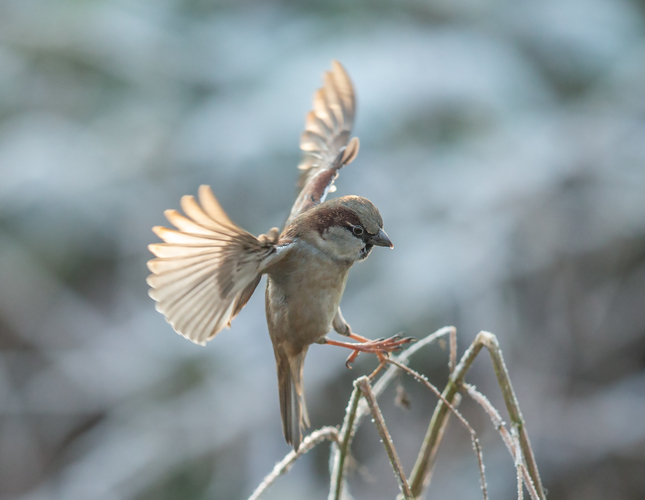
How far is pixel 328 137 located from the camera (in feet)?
6.15

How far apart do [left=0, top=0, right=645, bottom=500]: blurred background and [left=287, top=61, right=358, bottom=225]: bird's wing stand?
4.34 feet

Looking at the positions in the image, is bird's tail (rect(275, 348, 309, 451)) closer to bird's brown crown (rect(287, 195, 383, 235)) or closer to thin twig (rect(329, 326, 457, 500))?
thin twig (rect(329, 326, 457, 500))

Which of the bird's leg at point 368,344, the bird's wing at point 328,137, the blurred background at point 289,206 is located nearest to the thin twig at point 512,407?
the bird's leg at point 368,344

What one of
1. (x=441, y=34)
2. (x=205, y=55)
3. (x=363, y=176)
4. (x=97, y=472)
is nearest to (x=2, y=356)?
(x=97, y=472)

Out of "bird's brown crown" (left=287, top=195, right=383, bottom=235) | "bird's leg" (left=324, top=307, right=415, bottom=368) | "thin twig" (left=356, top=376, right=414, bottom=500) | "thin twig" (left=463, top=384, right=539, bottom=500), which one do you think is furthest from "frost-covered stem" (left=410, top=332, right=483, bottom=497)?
"bird's brown crown" (left=287, top=195, right=383, bottom=235)

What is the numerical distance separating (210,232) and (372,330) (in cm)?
208

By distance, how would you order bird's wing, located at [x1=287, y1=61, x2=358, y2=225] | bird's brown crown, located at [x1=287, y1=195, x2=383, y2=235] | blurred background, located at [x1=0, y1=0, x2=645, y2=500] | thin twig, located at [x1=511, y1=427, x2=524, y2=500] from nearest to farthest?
thin twig, located at [x1=511, y1=427, x2=524, y2=500], bird's brown crown, located at [x1=287, y1=195, x2=383, y2=235], bird's wing, located at [x1=287, y1=61, x2=358, y2=225], blurred background, located at [x1=0, y1=0, x2=645, y2=500]

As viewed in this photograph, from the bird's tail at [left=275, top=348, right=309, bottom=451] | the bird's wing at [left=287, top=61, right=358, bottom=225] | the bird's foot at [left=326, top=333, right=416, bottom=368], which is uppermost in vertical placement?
the bird's wing at [left=287, top=61, right=358, bottom=225]

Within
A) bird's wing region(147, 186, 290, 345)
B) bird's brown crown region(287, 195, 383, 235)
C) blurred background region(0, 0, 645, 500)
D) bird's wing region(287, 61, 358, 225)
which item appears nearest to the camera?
bird's wing region(147, 186, 290, 345)

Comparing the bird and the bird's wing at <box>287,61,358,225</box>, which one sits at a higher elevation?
the bird's wing at <box>287,61,358,225</box>

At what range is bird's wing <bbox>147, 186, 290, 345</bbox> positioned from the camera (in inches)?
44.6

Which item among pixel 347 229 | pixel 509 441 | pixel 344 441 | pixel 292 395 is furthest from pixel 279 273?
pixel 509 441

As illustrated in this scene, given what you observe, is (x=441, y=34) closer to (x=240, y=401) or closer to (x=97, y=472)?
(x=240, y=401)

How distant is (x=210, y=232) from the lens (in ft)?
3.72
